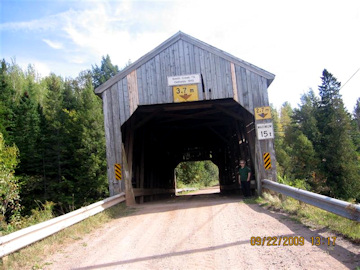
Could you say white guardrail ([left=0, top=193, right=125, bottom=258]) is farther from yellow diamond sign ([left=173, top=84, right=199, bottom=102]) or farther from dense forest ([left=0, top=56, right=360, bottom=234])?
dense forest ([left=0, top=56, right=360, bottom=234])

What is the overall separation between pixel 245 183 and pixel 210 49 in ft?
13.7

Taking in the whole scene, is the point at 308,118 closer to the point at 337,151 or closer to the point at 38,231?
the point at 337,151

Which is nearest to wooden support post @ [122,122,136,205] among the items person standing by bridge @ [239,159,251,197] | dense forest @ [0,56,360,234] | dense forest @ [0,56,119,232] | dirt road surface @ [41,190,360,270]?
person standing by bridge @ [239,159,251,197]

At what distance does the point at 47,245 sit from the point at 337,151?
109ft

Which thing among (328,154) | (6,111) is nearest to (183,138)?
(6,111)

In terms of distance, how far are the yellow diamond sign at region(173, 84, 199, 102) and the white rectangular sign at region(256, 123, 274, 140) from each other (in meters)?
2.04

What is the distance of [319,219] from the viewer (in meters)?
5.71

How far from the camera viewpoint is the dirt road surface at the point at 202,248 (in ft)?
12.7

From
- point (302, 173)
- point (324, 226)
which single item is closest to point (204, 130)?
point (324, 226)

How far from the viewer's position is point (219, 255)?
4.17 m

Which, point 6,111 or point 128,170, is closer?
point 128,170

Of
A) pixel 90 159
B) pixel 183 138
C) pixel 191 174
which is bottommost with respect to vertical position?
pixel 191 174

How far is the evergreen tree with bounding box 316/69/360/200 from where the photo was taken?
105 feet

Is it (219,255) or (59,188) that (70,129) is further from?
(219,255)
